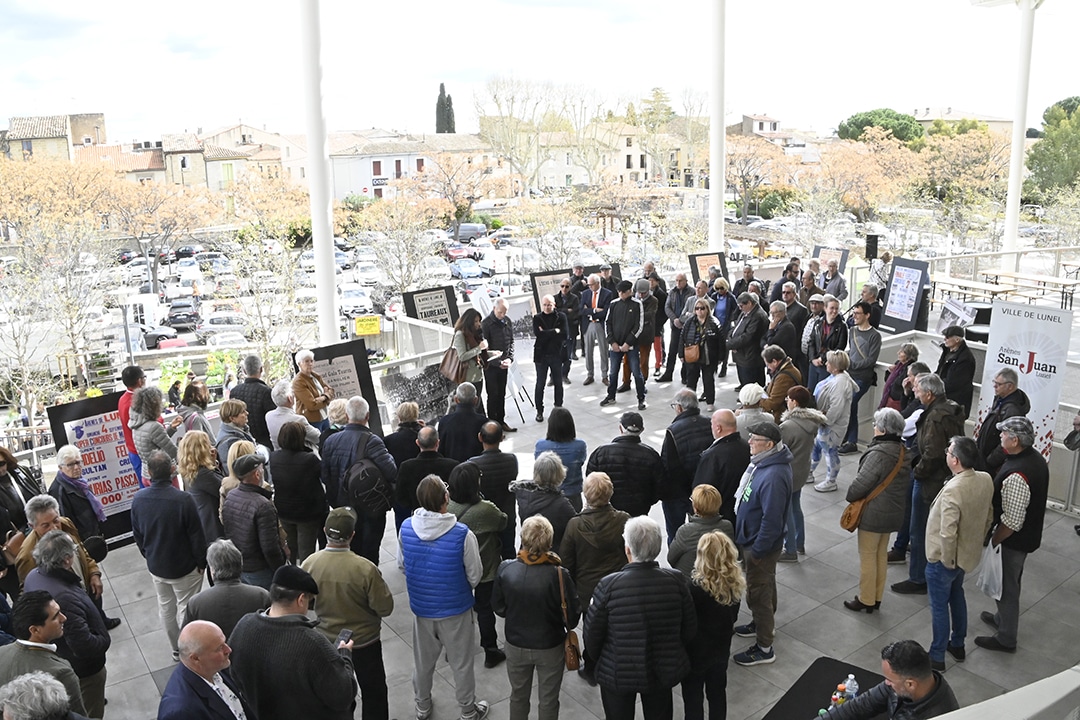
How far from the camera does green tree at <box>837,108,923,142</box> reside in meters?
Answer: 35.9

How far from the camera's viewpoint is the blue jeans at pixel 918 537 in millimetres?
5570

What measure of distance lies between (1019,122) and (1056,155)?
17.3 metres

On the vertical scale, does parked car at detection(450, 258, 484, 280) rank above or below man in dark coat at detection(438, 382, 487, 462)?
below

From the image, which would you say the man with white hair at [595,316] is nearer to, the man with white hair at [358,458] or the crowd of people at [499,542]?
the crowd of people at [499,542]

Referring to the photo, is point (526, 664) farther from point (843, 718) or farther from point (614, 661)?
point (843, 718)

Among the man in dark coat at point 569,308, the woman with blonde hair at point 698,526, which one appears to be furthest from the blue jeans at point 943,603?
the man in dark coat at point 569,308

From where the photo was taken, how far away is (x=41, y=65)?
35.0m

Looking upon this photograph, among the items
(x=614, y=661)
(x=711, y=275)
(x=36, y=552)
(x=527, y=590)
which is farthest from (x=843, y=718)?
(x=711, y=275)

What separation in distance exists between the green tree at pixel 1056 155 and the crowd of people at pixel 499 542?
92.9 ft

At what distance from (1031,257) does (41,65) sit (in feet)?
126

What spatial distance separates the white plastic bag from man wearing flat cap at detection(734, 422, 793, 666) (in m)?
1.33

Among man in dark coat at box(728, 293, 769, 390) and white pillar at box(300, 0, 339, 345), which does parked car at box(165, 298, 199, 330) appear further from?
man in dark coat at box(728, 293, 769, 390)

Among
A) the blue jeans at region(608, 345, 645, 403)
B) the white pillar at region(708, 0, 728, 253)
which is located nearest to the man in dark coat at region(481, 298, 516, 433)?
the blue jeans at region(608, 345, 645, 403)

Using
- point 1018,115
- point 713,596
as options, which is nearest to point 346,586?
point 713,596
